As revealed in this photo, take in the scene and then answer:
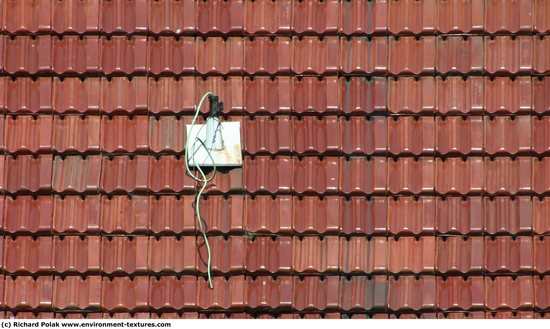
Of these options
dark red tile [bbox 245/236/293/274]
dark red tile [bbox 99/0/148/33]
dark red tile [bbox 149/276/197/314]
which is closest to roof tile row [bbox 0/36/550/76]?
dark red tile [bbox 99/0/148/33]

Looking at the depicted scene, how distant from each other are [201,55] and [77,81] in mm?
1132

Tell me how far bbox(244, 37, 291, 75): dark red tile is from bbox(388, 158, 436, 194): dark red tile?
1331mm

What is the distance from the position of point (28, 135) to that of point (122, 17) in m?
1.34

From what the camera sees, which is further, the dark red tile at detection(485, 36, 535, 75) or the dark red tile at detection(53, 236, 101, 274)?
the dark red tile at detection(485, 36, 535, 75)

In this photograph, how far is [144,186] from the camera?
9672mm

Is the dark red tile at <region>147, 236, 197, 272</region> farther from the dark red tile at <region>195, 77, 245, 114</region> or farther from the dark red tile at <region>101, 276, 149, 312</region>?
the dark red tile at <region>195, 77, 245, 114</region>

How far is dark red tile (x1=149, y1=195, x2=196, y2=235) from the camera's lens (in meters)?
9.69

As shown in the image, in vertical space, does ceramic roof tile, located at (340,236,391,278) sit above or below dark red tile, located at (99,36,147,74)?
below

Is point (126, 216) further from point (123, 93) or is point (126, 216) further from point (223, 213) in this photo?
point (123, 93)

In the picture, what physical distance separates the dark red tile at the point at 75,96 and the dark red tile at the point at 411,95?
8.58 ft

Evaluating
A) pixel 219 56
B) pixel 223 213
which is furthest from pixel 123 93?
pixel 223 213

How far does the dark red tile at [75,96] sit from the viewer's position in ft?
32.1

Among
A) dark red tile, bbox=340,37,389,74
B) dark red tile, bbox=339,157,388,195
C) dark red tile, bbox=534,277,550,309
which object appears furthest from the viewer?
dark red tile, bbox=340,37,389,74

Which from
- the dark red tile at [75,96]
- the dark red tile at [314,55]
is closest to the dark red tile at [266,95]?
the dark red tile at [314,55]
